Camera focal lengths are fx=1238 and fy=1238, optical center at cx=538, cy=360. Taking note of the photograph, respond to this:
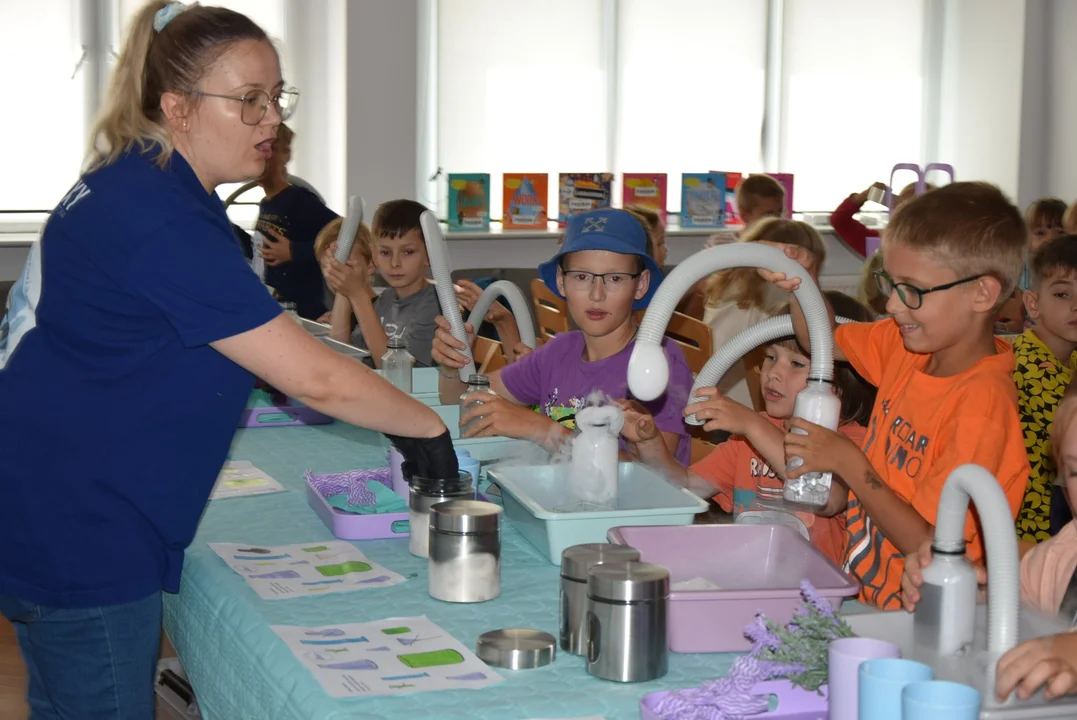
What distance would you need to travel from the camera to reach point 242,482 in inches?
86.8

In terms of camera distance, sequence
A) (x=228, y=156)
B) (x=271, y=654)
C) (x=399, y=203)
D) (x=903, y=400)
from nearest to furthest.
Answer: (x=271, y=654), (x=228, y=156), (x=903, y=400), (x=399, y=203)

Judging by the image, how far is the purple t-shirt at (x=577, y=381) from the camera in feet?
7.81

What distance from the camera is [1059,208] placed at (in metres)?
5.13

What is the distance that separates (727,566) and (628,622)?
340mm

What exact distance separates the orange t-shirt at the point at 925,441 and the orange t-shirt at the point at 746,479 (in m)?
0.13

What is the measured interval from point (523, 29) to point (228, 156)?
4845 mm

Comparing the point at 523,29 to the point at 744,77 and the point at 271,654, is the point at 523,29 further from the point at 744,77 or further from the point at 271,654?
the point at 271,654

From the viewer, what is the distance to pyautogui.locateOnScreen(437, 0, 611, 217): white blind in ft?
19.9

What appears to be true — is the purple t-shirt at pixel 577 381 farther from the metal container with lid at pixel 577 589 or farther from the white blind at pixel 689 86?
the white blind at pixel 689 86

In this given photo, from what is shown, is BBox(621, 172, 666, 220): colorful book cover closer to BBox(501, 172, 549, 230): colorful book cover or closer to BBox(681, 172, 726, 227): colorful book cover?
BBox(681, 172, 726, 227): colorful book cover

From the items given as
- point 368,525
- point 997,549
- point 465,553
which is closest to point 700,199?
point 368,525

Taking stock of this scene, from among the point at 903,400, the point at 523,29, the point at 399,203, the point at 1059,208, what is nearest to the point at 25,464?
the point at 903,400

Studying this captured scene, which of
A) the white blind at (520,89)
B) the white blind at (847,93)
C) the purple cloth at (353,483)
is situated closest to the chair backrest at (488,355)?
the purple cloth at (353,483)

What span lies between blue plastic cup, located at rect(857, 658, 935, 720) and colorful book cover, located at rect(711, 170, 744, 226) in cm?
554
